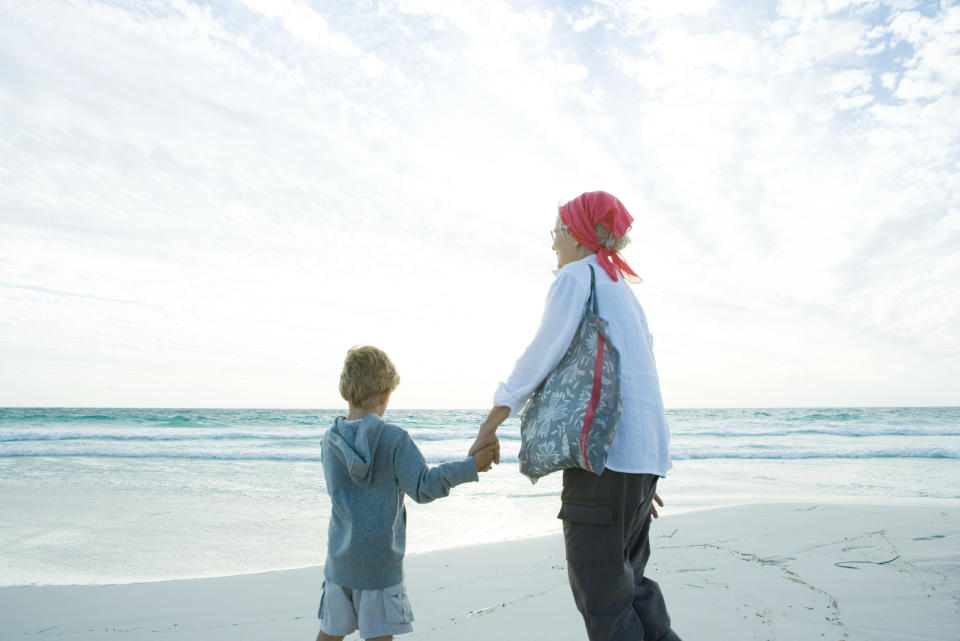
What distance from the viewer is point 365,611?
7.09ft

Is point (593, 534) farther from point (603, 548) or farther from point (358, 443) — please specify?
point (358, 443)

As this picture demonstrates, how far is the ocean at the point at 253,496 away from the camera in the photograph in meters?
5.02

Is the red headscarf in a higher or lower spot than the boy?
higher

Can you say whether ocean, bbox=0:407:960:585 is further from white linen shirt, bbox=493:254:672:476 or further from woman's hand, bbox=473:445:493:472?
white linen shirt, bbox=493:254:672:476

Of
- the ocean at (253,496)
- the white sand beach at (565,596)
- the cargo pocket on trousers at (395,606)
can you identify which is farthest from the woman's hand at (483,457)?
the ocean at (253,496)

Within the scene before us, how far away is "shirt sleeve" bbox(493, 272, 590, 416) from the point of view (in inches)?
75.0

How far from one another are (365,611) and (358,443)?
58 cm

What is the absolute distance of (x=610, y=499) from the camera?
5.86 feet

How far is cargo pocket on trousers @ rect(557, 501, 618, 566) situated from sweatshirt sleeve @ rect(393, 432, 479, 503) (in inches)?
17.9

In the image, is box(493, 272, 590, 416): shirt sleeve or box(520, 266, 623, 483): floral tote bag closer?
box(520, 266, 623, 483): floral tote bag

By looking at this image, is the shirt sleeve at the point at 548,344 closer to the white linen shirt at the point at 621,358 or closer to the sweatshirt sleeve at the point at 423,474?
the white linen shirt at the point at 621,358

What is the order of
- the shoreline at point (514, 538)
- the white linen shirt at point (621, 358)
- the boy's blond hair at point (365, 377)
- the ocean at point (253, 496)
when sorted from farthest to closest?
the ocean at point (253, 496) < the shoreline at point (514, 538) < the boy's blond hair at point (365, 377) < the white linen shirt at point (621, 358)

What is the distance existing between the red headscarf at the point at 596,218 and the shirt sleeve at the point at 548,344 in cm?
21

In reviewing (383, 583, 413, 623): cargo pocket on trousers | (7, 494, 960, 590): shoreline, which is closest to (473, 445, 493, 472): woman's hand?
(383, 583, 413, 623): cargo pocket on trousers
